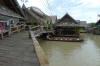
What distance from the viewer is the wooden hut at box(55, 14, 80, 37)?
73.8ft

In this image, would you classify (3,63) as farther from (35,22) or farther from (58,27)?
(58,27)

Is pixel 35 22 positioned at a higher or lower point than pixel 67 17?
lower

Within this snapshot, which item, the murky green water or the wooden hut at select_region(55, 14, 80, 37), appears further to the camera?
the wooden hut at select_region(55, 14, 80, 37)

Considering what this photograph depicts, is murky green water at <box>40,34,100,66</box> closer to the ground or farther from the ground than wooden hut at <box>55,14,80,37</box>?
closer to the ground

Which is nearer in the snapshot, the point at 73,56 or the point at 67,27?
the point at 73,56

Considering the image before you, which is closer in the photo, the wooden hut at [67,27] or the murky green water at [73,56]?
the murky green water at [73,56]

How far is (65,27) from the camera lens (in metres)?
23.1

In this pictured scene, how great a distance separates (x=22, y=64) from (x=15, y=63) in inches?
9.3

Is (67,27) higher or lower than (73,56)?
higher

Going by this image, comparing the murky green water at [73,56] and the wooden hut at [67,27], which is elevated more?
the wooden hut at [67,27]

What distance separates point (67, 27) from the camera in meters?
23.0

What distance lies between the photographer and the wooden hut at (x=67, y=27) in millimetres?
22500

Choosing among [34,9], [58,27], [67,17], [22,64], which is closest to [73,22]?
[67,17]

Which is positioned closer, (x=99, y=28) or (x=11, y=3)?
(x=11, y=3)
